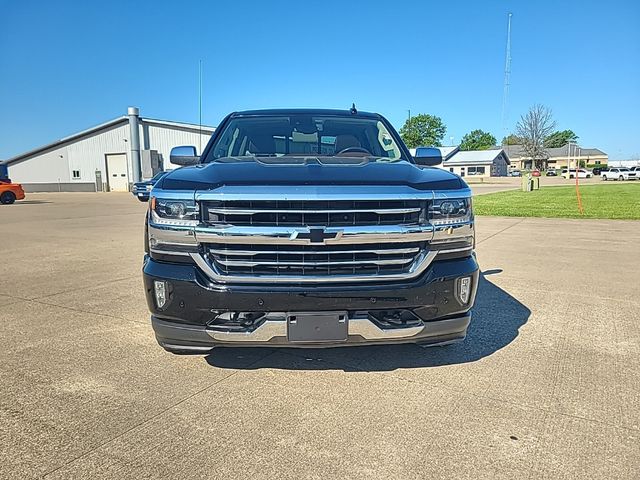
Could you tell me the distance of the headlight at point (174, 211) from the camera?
107 inches

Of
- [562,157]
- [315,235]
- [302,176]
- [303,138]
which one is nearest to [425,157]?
[303,138]

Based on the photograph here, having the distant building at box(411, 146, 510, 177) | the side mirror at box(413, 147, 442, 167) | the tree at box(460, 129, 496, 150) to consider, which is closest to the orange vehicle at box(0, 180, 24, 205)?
the side mirror at box(413, 147, 442, 167)

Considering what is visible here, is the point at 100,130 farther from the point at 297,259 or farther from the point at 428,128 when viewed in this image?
the point at 428,128

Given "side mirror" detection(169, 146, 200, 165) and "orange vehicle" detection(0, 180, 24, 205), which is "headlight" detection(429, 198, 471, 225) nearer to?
"side mirror" detection(169, 146, 200, 165)

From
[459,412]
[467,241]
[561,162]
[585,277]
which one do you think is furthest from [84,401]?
[561,162]

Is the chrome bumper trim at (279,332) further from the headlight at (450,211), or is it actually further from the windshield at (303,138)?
the windshield at (303,138)

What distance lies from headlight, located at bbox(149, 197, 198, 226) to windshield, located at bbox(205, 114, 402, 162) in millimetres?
1353

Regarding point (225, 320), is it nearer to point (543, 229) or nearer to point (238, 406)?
point (238, 406)

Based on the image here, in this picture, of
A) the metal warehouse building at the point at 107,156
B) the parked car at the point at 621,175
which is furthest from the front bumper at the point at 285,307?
the parked car at the point at 621,175

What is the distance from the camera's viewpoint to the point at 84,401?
285 centimetres

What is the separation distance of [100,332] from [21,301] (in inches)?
66.4

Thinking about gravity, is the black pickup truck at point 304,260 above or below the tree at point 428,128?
below

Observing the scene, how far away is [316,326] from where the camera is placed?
268 centimetres

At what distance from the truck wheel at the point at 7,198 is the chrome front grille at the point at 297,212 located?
29631 mm
